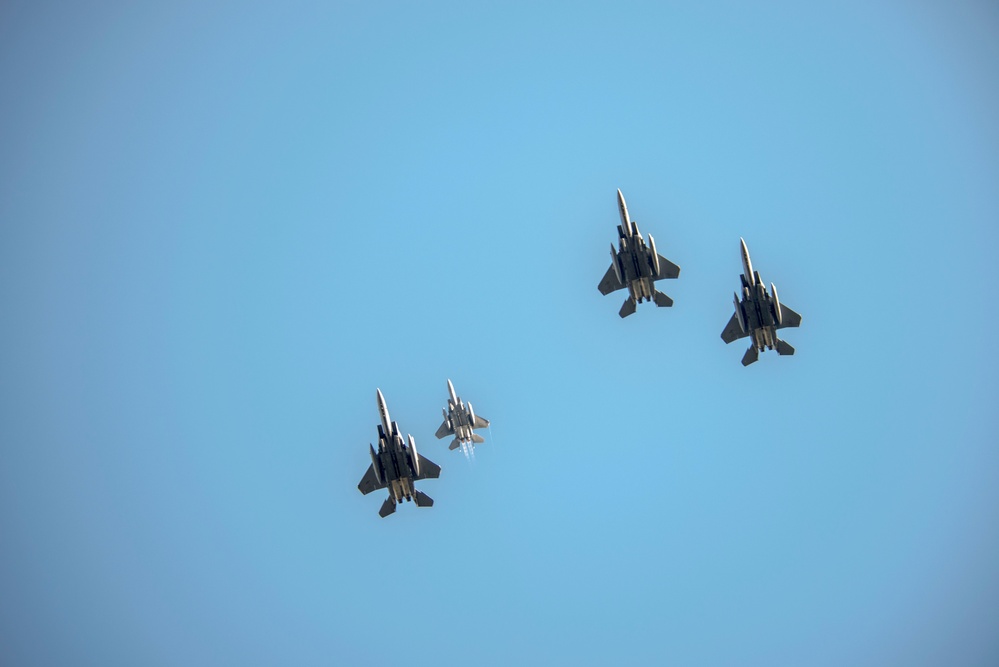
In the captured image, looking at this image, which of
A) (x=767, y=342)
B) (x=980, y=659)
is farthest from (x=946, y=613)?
(x=767, y=342)

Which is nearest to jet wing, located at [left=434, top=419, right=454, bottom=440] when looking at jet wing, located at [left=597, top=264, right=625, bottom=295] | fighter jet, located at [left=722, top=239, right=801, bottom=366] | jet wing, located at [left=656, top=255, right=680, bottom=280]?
jet wing, located at [left=597, top=264, right=625, bottom=295]

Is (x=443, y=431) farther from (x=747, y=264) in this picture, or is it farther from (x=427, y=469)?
(x=747, y=264)

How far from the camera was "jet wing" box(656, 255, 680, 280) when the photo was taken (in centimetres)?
6744

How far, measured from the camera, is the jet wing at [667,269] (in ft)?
221

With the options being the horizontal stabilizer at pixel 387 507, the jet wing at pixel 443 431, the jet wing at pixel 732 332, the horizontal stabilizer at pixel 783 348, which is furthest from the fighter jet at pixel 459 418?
the horizontal stabilizer at pixel 783 348

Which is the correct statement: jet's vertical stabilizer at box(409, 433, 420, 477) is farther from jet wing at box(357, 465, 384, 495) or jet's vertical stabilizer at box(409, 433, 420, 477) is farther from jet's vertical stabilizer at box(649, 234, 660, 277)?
jet's vertical stabilizer at box(649, 234, 660, 277)

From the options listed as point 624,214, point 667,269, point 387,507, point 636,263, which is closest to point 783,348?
point 667,269

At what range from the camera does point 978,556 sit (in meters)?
160

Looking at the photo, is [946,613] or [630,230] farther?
[946,613]

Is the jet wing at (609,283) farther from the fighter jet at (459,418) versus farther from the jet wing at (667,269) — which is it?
the fighter jet at (459,418)

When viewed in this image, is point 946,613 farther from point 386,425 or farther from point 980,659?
point 386,425

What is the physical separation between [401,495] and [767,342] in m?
28.5

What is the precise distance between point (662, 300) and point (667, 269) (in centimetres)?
390

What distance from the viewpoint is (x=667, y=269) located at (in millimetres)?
67625
